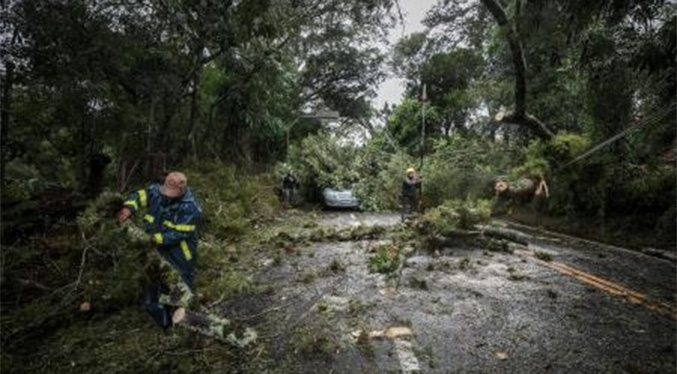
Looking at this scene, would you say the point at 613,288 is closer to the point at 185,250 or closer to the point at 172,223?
the point at 185,250

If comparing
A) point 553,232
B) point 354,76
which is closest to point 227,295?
point 553,232

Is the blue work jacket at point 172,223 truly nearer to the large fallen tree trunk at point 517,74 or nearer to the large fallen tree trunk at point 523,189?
the large fallen tree trunk at point 517,74

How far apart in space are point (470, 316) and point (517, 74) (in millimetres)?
9006

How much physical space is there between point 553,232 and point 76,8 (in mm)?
12832

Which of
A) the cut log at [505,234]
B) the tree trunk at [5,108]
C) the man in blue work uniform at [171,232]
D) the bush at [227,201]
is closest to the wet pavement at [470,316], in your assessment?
the man in blue work uniform at [171,232]

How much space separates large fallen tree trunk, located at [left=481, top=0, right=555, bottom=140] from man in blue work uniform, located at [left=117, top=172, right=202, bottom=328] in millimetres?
7478

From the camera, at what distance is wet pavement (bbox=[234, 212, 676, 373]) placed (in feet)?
16.4

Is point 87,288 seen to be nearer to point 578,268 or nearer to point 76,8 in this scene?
point 76,8

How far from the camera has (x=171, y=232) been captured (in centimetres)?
580

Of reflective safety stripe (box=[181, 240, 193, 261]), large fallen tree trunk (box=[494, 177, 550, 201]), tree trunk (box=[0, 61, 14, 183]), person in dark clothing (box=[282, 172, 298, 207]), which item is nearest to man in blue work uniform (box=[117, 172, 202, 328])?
reflective safety stripe (box=[181, 240, 193, 261])

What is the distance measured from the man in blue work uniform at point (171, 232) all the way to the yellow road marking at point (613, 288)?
592cm

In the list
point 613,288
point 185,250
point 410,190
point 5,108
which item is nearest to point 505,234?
point 613,288

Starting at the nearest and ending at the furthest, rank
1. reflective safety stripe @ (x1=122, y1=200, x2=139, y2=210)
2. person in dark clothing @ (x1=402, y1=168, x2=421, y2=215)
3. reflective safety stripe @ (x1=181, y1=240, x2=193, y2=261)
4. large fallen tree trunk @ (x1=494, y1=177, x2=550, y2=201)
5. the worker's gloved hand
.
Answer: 1. the worker's gloved hand
2. reflective safety stripe @ (x1=122, y1=200, x2=139, y2=210)
3. reflective safety stripe @ (x1=181, y1=240, x2=193, y2=261)
4. large fallen tree trunk @ (x1=494, y1=177, x2=550, y2=201)
5. person in dark clothing @ (x1=402, y1=168, x2=421, y2=215)

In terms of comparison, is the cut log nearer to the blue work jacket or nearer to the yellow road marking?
the yellow road marking
